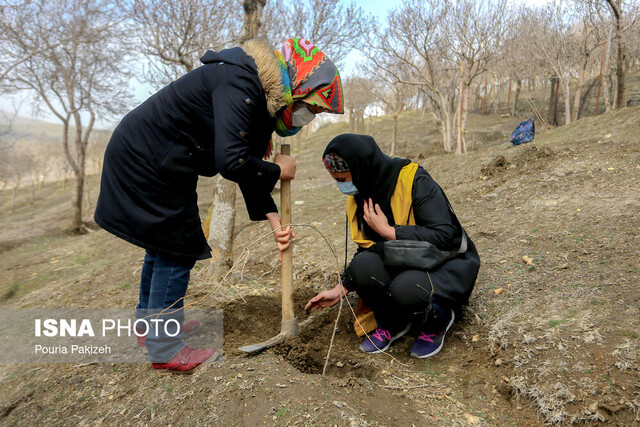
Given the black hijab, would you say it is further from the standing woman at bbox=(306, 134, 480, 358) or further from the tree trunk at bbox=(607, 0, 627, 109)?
the tree trunk at bbox=(607, 0, 627, 109)

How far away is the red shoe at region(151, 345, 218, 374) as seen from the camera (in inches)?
86.2

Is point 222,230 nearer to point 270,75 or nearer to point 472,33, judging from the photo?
point 270,75

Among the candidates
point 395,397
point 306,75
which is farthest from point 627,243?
point 306,75

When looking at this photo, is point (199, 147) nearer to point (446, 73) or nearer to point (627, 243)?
point (627, 243)

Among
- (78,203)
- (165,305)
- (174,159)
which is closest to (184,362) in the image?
(165,305)

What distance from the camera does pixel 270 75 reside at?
1.79 meters

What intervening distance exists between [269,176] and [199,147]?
0.38 m

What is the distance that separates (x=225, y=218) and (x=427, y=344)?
2.49 m

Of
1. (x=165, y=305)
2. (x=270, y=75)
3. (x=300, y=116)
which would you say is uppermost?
(x=270, y=75)

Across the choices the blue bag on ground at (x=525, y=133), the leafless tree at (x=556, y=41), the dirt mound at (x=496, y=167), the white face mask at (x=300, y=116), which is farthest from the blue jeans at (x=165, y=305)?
the leafless tree at (x=556, y=41)

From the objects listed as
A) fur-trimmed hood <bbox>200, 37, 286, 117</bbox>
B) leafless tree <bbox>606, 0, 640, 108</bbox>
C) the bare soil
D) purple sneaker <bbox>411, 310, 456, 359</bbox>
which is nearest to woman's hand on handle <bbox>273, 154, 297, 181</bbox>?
fur-trimmed hood <bbox>200, 37, 286, 117</bbox>

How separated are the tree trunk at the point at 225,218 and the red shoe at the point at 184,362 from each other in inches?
67.8

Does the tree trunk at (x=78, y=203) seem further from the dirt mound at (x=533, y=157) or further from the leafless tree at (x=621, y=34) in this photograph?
the leafless tree at (x=621, y=34)

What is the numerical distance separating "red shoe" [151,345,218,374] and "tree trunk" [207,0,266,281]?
1.72 m
